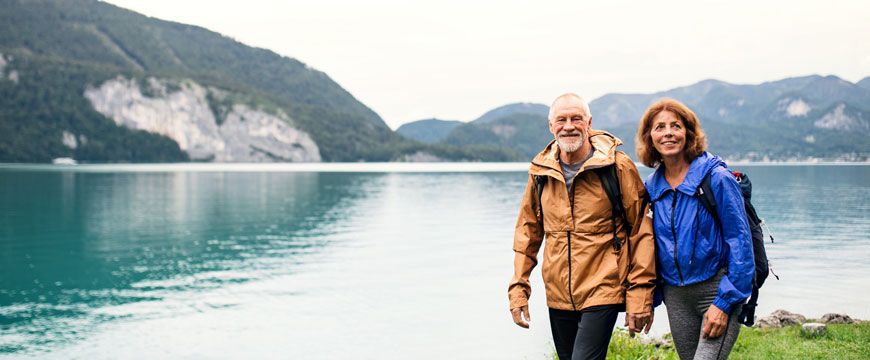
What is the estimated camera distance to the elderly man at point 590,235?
4.28 m

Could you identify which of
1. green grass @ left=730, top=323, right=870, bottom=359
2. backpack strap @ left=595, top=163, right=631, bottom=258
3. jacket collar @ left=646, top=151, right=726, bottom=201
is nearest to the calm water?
green grass @ left=730, top=323, right=870, bottom=359

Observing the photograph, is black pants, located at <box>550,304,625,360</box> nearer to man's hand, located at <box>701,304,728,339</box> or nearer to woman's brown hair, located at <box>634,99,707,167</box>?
man's hand, located at <box>701,304,728,339</box>

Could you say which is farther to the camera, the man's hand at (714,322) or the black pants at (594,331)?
the black pants at (594,331)

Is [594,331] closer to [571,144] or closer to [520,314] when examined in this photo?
[520,314]

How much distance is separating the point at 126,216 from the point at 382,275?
1128 inches

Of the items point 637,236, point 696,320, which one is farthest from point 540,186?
point 696,320

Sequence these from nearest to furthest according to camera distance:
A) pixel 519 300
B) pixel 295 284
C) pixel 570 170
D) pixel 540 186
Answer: pixel 570 170 < pixel 540 186 < pixel 519 300 < pixel 295 284

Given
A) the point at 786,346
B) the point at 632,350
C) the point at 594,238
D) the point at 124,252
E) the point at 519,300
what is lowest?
the point at 124,252

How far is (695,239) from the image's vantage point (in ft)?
13.5

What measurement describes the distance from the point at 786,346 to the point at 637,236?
600cm

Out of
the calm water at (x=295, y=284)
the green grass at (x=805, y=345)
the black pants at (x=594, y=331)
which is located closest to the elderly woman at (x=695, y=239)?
the black pants at (x=594, y=331)

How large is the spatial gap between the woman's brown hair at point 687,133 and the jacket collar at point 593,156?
204mm

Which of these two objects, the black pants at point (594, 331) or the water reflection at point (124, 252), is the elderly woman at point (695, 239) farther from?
the water reflection at point (124, 252)

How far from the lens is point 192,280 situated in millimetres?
21375
